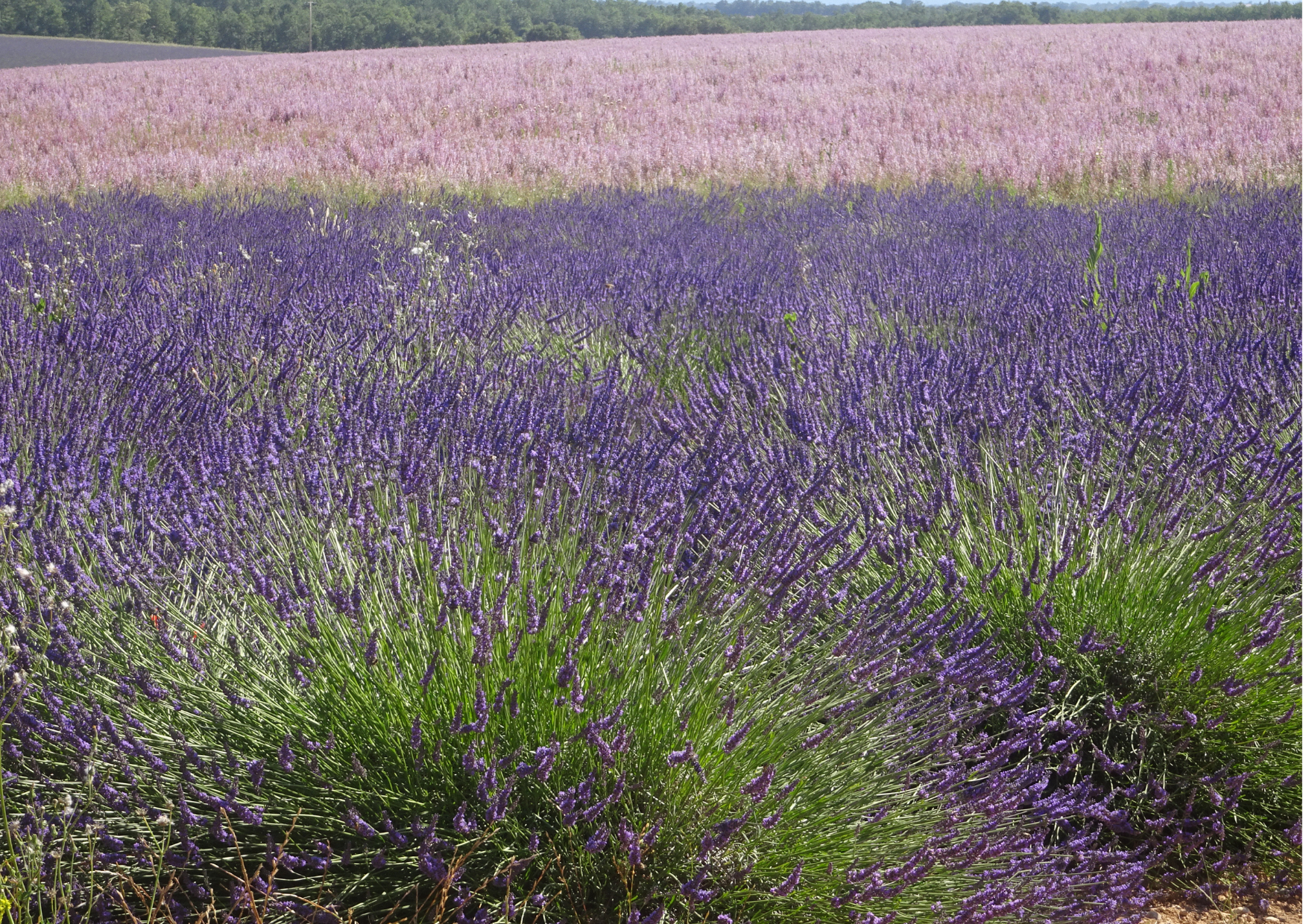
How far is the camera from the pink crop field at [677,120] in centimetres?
912

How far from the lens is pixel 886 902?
4.98 feet

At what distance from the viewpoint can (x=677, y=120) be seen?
12.0m

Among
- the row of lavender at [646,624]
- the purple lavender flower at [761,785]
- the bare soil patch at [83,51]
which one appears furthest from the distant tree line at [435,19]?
the purple lavender flower at [761,785]

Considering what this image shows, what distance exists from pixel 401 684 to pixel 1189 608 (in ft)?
5.09

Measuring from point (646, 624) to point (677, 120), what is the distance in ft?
36.5

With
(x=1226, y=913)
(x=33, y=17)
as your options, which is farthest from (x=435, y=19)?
(x=1226, y=913)

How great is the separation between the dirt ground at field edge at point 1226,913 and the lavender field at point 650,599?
0.02m

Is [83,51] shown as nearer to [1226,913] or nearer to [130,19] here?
[130,19]

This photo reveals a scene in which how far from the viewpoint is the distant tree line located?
22.2 m

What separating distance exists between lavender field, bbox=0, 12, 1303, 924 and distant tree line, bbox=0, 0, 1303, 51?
15070 mm

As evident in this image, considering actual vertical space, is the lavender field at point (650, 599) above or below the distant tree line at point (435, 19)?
below

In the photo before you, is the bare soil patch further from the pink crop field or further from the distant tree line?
the pink crop field

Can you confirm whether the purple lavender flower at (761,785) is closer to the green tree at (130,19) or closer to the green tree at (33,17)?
the green tree at (33,17)

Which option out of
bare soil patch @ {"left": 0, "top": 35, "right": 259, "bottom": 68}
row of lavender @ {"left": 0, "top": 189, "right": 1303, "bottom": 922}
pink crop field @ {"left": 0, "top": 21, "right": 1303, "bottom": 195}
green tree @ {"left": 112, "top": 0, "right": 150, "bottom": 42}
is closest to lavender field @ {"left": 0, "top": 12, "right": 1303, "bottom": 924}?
row of lavender @ {"left": 0, "top": 189, "right": 1303, "bottom": 922}
